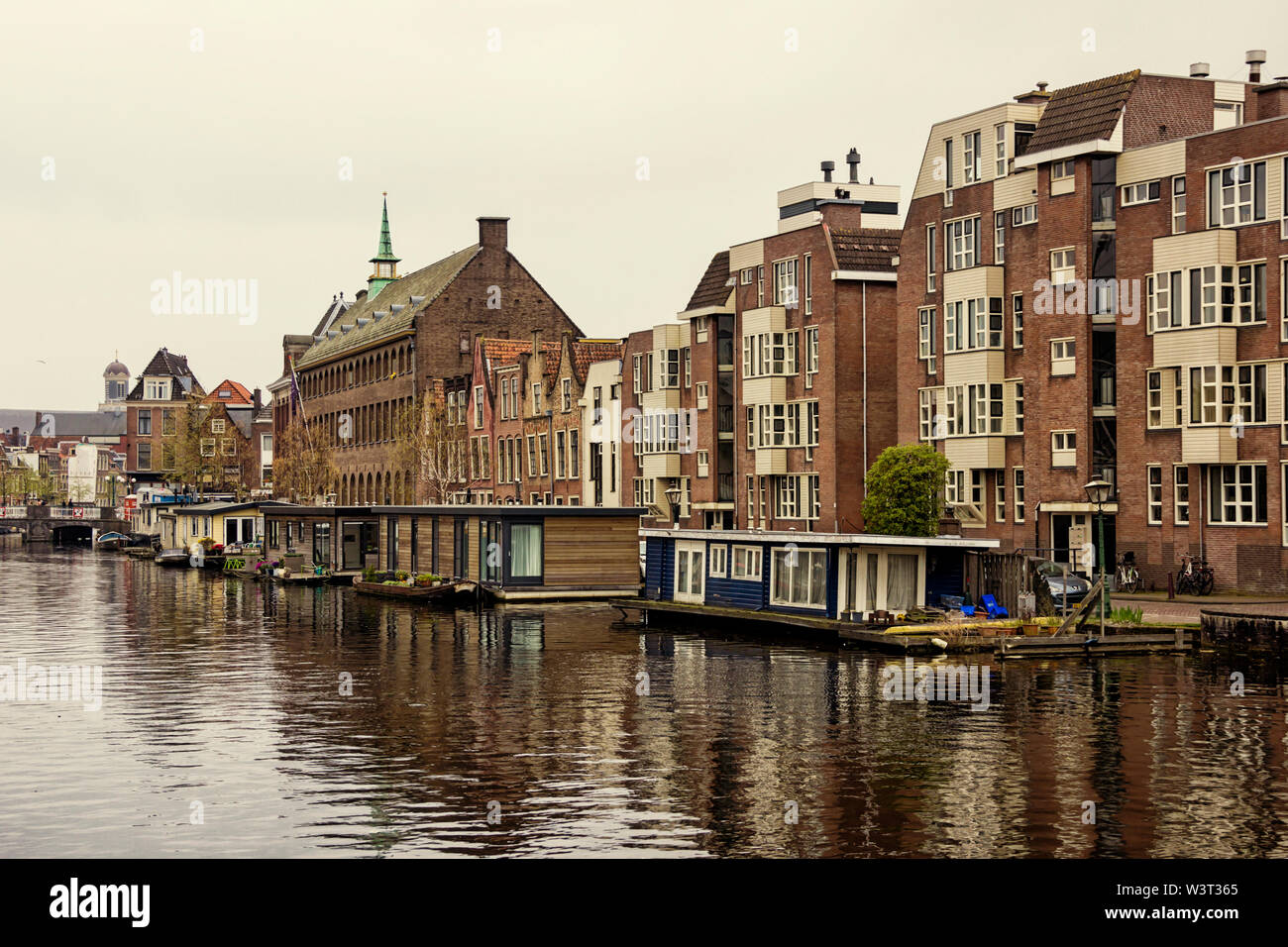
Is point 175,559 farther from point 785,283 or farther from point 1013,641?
point 1013,641

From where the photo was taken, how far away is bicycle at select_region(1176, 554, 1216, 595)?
191 feet

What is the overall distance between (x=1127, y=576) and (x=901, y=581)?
1392 cm

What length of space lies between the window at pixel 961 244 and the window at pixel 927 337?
8.58ft

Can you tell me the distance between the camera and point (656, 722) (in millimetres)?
34719

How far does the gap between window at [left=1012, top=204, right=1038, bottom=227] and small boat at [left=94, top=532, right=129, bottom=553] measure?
416 feet

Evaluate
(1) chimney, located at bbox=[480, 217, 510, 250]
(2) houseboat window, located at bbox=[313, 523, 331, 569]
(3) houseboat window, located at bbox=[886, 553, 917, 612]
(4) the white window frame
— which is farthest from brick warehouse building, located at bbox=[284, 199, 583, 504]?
(3) houseboat window, located at bbox=[886, 553, 917, 612]

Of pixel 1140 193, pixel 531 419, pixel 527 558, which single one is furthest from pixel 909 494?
pixel 531 419

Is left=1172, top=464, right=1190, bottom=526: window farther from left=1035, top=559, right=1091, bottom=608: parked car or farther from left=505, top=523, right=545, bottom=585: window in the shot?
left=505, top=523, right=545, bottom=585: window

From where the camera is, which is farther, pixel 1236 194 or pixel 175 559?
pixel 175 559

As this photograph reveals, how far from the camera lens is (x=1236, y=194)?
58.7m

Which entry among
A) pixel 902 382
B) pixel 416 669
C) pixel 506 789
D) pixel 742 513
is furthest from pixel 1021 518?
pixel 506 789

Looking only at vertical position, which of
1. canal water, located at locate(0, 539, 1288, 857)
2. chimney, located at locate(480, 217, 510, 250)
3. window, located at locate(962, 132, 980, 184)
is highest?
chimney, located at locate(480, 217, 510, 250)
